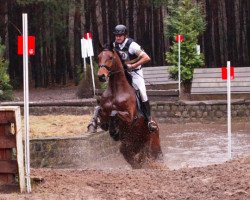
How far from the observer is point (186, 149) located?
17219 mm

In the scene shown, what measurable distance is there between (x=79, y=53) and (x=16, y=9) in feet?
12.2

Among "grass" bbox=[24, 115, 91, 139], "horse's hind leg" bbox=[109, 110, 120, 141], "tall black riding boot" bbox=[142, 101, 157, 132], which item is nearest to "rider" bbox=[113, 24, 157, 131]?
"tall black riding boot" bbox=[142, 101, 157, 132]

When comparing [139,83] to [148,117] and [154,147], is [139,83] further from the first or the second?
[154,147]

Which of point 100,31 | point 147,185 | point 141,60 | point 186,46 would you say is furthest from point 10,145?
point 100,31

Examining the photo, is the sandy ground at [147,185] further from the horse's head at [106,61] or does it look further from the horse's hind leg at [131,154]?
the horse's hind leg at [131,154]

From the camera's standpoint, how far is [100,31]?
36.7 metres

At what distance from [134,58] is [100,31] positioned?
2450cm

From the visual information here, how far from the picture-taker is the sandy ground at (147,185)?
25.5ft

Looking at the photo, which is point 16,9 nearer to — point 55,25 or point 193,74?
point 55,25

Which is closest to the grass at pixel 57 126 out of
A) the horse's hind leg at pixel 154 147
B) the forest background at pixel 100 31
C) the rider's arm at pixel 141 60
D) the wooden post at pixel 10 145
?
the horse's hind leg at pixel 154 147

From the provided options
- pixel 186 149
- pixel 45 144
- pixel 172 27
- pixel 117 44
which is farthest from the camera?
pixel 172 27

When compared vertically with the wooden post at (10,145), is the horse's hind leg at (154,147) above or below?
below

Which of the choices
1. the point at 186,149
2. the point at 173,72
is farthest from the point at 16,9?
the point at 186,149

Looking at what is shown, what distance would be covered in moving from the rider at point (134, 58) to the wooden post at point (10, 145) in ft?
14.1
